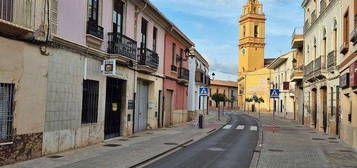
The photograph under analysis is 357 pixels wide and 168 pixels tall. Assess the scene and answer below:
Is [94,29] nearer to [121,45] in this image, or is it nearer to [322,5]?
[121,45]

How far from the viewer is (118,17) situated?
1727 cm

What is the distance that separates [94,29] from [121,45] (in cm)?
218

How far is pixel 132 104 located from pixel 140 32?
12.4 feet

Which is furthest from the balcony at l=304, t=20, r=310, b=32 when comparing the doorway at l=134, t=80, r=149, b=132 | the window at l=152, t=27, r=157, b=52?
the doorway at l=134, t=80, r=149, b=132

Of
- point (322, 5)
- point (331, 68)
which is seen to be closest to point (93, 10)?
point (331, 68)

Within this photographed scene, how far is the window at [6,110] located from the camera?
9.65 m

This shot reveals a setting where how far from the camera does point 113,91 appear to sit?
17.3 meters

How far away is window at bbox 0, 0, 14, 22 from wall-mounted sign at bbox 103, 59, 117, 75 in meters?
5.41

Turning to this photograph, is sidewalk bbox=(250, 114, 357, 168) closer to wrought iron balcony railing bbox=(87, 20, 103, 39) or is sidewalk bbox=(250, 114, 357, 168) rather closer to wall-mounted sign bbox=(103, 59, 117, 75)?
wall-mounted sign bbox=(103, 59, 117, 75)

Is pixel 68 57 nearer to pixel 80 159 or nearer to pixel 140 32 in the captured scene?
pixel 80 159

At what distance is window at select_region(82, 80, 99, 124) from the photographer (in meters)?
14.1

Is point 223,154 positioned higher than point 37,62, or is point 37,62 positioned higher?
point 37,62

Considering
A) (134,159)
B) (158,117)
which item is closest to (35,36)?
(134,159)

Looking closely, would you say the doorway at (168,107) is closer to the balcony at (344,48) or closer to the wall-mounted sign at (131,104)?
the wall-mounted sign at (131,104)
